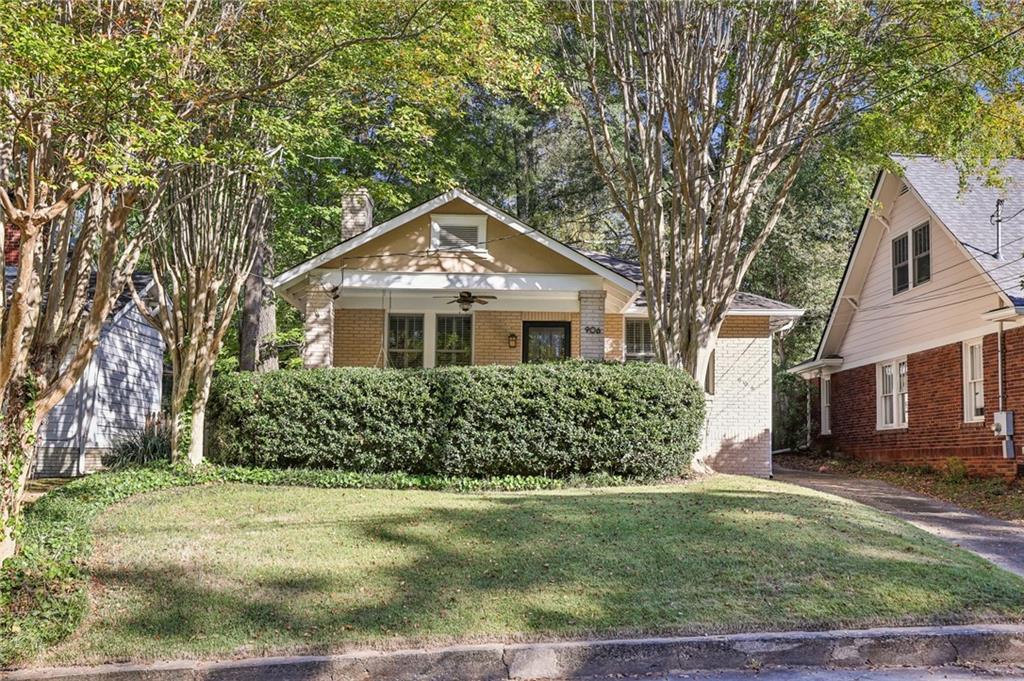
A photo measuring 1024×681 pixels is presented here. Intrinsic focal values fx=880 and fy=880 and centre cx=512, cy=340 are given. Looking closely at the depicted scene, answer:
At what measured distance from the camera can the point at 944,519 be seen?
12586mm

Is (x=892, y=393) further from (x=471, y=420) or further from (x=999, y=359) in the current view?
(x=471, y=420)

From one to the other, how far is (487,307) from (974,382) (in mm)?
9677

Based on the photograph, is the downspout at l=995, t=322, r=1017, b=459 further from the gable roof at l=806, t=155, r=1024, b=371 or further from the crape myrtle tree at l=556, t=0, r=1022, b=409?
the crape myrtle tree at l=556, t=0, r=1022, b=409

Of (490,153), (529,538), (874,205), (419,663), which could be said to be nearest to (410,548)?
(529,538)

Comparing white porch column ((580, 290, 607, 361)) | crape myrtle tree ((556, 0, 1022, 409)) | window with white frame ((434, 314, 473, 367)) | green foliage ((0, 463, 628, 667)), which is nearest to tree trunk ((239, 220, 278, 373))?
window with white frame ((434, 314, 473, 367))

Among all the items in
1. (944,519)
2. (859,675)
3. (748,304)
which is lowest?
(859,675)

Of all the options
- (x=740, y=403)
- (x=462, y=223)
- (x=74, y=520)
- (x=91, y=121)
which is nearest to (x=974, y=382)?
(x=740, y=403)

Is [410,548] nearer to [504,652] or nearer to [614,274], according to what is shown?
[504,652]

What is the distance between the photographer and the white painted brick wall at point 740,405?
18.3 m

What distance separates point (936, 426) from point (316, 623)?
15304 millimetres

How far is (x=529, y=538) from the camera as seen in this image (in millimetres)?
8930

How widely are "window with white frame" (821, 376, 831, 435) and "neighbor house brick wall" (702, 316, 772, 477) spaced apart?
6.80 m

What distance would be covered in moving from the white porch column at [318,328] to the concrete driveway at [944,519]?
9.14 metres

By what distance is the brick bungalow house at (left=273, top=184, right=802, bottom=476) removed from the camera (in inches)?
639
